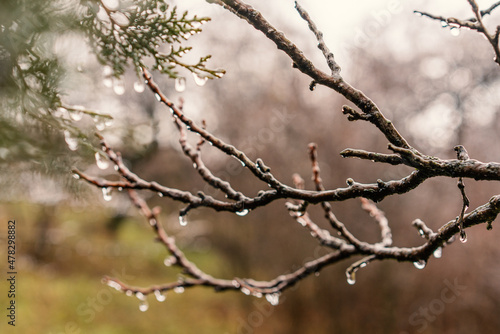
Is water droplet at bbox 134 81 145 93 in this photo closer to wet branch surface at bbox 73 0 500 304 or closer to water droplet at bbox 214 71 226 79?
wet branch surface at bbox 73 0 500 304

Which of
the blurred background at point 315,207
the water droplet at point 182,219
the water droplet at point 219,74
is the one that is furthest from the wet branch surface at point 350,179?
the blurred background at point 315,207

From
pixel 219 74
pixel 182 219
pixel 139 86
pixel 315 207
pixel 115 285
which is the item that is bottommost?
pixel 115 285

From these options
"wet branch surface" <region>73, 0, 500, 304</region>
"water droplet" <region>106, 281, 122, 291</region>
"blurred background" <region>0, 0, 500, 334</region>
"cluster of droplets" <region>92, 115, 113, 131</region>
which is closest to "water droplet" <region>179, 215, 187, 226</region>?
"wet branch surface" <region>73, 0, 500, 304</region>

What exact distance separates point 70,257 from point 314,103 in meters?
10.3

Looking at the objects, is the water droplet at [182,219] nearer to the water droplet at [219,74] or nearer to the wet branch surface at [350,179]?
the wet branch surface at [350,179]

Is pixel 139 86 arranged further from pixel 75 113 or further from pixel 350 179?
pixel 350 179

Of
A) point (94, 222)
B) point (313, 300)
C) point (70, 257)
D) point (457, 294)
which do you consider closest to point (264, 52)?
point (313, 300)

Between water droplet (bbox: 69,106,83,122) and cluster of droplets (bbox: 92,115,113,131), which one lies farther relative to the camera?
cluster of droplets (bbox: 92,115,113,131)

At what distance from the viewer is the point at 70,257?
13.2 metres

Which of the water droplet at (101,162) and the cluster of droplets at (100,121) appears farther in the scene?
the cluster of droplets at (100,121)

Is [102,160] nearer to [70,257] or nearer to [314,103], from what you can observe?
[314,103]

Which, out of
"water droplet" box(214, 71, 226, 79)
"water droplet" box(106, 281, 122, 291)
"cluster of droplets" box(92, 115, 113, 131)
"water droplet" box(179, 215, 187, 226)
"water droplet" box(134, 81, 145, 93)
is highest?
"water droplet" box(214, 71, 226, 79)

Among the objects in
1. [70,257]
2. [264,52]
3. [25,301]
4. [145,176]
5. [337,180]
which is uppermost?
[264,52]

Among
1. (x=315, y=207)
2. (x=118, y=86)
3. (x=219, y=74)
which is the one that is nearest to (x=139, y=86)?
(x=118, y=86)
